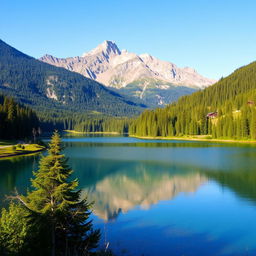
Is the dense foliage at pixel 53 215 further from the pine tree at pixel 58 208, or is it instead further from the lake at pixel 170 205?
the lake at pixel 170 205

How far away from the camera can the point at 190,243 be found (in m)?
25.2

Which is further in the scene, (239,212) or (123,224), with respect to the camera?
(239,212)

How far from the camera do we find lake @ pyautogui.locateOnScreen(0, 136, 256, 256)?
82.7ft

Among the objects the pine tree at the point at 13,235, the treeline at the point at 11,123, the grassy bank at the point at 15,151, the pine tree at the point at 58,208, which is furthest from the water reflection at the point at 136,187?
the treeline at the point at 11,123

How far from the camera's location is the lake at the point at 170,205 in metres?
25.2

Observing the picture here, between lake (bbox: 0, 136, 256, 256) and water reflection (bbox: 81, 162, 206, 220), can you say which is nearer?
lake (bbox: 0, 136, 256, 256)

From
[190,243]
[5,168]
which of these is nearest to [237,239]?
[190,243]

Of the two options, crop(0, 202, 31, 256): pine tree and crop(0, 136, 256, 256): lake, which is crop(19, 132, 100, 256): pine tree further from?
crop(0, 136, 256, 256): lake

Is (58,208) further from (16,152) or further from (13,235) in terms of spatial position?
(16,152)

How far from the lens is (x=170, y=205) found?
37.7 m

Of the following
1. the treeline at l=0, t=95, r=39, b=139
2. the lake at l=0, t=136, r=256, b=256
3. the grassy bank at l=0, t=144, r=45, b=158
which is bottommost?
the lake at l=0, t=136, r=256, b=256

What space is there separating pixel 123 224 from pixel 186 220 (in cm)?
682

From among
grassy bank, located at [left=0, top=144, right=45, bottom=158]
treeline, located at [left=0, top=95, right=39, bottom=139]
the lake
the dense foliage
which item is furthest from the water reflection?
treeline, located at [left=0, top=95, right=39, bottom=139]

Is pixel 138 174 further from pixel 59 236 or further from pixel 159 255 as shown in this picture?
pixel 59 236
